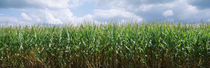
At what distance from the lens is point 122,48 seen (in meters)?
6.44

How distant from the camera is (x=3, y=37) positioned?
28.5 ft

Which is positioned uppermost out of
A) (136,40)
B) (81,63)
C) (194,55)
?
(136,40)

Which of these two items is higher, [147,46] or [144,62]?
[147,46]

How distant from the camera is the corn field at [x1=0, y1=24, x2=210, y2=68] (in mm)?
6332

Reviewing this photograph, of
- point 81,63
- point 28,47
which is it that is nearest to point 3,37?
point 28,47

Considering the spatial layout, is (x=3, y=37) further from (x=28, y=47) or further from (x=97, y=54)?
(x=97, y=54)

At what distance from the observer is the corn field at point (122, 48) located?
6.33 metres

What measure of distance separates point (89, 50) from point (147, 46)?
1.92m

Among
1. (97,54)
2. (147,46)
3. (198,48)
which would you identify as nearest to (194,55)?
(198,48)

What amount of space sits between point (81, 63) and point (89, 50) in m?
0.55

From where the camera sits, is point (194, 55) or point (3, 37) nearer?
point (194, 55)

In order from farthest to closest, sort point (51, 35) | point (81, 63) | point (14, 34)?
point (14, 34) < point (51, 35) < point (81, 63)

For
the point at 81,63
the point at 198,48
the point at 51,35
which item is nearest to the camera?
the point at 198,48

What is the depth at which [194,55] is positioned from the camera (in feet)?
20.6
